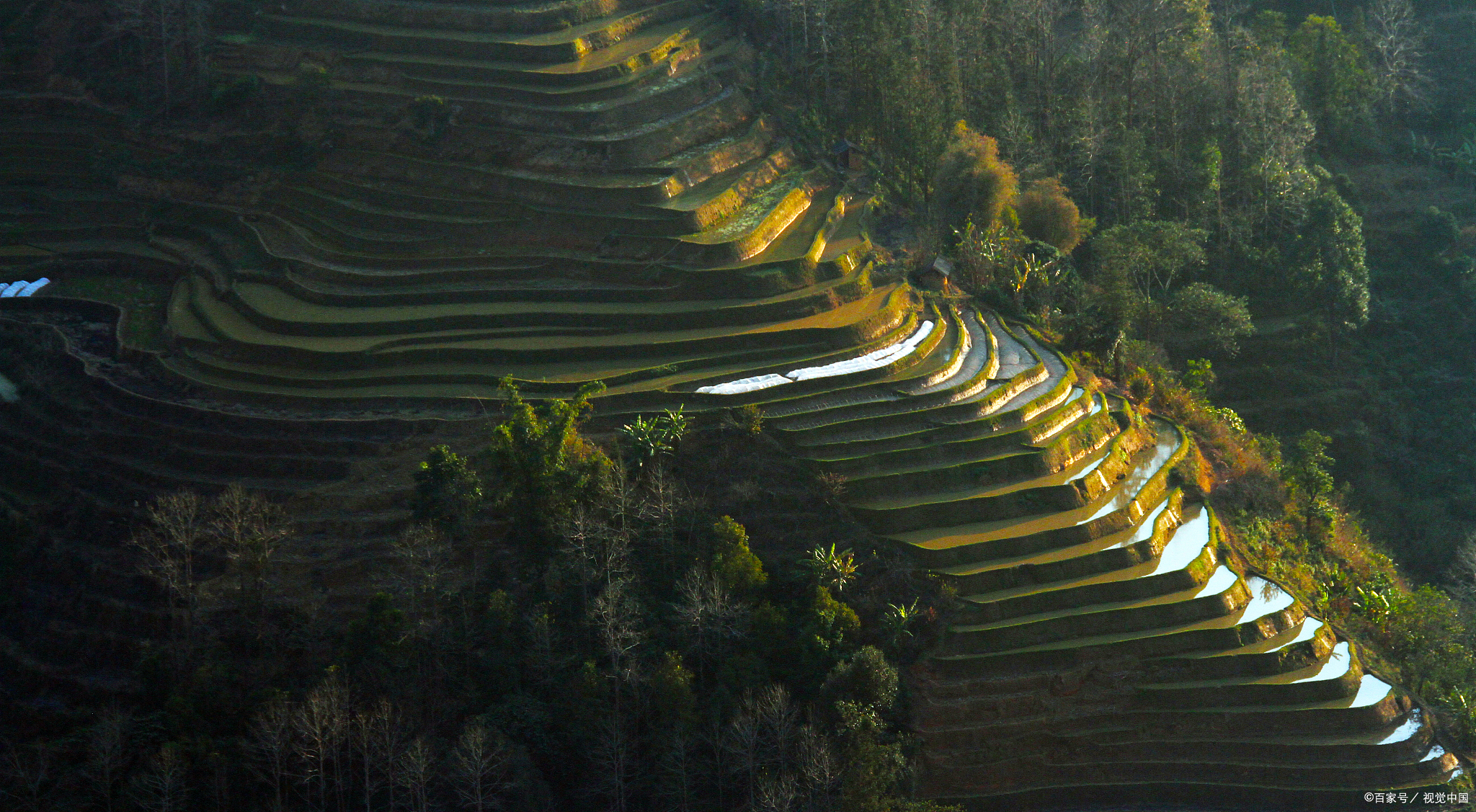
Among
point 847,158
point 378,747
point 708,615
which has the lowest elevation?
point 378,747

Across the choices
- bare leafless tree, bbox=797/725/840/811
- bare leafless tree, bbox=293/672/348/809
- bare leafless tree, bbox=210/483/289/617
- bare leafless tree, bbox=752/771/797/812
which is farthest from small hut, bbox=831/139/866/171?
bare leafless tree, bbox=293/672/348/809

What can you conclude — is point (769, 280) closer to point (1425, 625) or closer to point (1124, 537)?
point (1124, 537)

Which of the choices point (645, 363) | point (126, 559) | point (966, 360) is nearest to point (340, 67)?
point (645, 363)

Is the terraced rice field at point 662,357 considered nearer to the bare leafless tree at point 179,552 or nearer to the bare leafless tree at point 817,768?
the bare leafless tree at point 179,552

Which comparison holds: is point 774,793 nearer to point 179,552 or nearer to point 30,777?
point 30,777

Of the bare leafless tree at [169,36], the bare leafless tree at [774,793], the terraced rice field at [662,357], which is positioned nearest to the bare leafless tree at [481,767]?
the bare leafless tree at [774,793]

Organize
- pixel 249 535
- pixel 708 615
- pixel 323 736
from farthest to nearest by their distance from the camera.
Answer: pixel 249 535, pixel 708 615, pixel 323 736

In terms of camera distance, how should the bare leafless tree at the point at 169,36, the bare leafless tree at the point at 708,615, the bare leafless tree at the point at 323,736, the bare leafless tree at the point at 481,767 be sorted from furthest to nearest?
the bare leafless tree at the point at 169,36 < the bare leafless tree at the point at 708,615 < the bare leafless tree at the point at 481,767 < the bare leafless tree at the point at 323,736

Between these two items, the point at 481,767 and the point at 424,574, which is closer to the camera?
the point at 481,767

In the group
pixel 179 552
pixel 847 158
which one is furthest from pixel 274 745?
pixel 847 158
